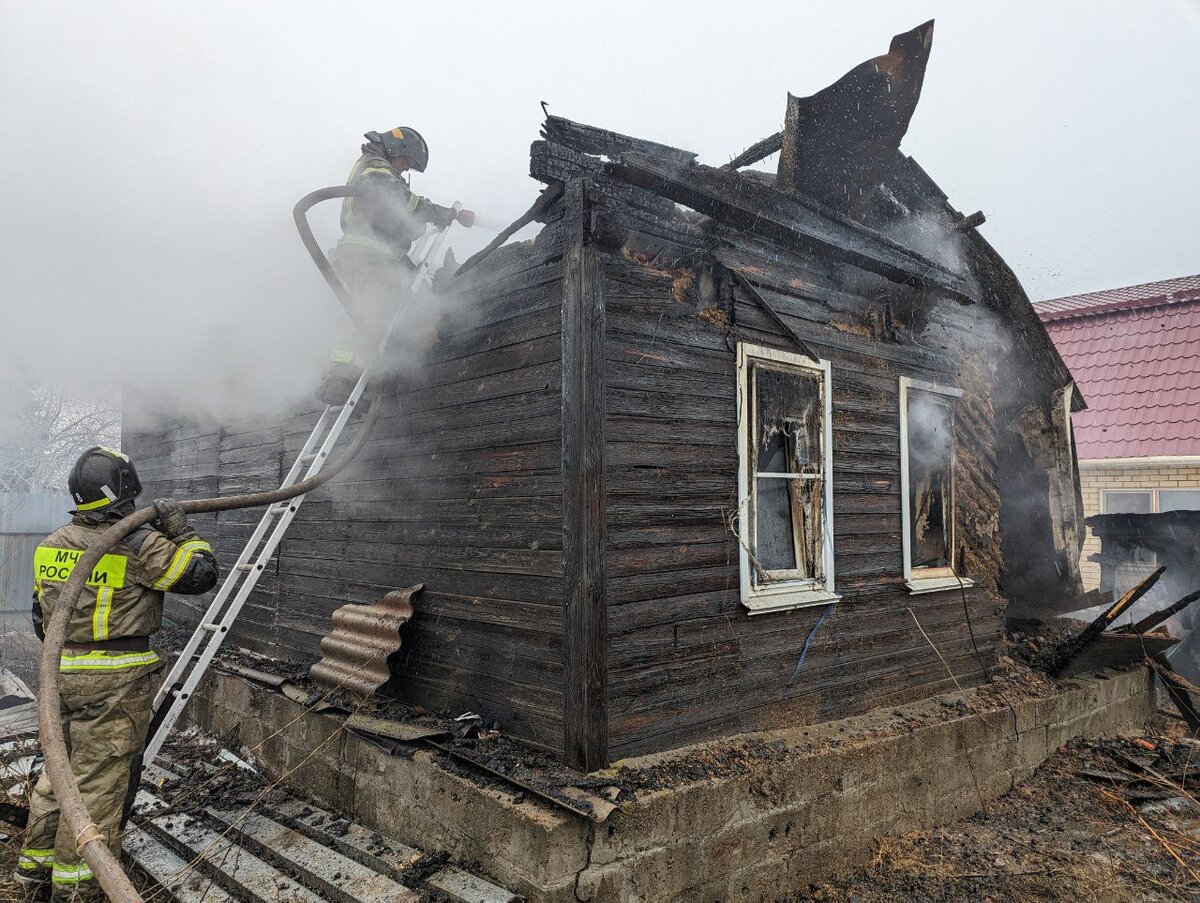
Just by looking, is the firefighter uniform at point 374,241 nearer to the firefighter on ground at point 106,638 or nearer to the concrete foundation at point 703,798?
the firefighter on ground at point 106,638

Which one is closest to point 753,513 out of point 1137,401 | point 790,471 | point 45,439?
point 790,471

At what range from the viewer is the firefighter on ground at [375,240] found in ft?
17.7

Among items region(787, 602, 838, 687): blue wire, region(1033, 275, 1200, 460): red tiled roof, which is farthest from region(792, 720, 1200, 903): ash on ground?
region(1033, 275, 1200, 460): red tiled roof

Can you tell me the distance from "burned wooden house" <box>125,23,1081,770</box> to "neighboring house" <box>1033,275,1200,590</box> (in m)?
8.05

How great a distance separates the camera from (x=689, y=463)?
464 cm

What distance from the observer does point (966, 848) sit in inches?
208

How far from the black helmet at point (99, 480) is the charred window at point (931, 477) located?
583 centimetres

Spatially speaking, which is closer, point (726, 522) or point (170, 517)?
point (170, 517)

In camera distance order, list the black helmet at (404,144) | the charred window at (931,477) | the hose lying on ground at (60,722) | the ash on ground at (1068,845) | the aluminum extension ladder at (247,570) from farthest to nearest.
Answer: the charred window at (931,477) < the black helmet at (404,144) < the ash on ground at (1068,845) < the aluminum extension ladder at (247,570) < the hose lying on ground at (60,722)

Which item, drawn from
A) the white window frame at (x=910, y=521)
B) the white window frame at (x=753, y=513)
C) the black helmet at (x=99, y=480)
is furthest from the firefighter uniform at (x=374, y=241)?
Answer: the white window frame at (x=910, y=521)

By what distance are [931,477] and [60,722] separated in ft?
21.5

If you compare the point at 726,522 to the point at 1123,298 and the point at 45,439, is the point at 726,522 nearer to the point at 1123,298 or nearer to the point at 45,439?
the point at 1123,298

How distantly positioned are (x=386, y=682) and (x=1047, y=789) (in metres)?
5.74

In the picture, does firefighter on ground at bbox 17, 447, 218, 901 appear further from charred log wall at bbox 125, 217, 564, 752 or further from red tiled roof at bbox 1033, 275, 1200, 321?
red tiled roof at bbox 1033, 275, 1200, 321
